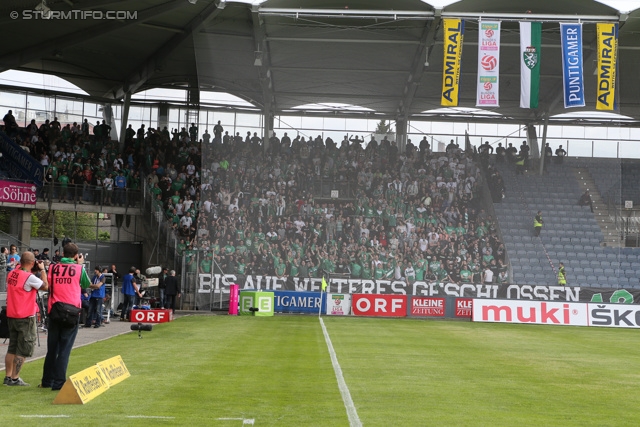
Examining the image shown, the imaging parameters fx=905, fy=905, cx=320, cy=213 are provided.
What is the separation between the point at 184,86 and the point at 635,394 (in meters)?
42.6

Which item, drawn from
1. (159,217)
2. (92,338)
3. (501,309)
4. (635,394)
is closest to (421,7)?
(501,309)

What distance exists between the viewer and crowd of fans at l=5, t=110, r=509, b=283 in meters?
36.0

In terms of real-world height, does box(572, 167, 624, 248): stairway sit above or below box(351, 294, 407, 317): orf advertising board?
above

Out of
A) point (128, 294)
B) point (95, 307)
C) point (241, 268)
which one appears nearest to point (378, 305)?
point (241, 268)

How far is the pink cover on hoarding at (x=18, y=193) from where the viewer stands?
38656 mm

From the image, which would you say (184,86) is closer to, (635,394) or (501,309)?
(501,309)

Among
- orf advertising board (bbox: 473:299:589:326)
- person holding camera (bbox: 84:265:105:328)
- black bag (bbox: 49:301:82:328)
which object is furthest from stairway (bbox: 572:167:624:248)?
black bag (bbox: 49:301:82:328)

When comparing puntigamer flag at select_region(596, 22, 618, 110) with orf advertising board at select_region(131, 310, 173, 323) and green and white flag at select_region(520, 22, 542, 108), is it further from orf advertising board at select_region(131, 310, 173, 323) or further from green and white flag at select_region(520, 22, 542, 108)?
orf advertising board at select_region(131, 310, 173, 323)

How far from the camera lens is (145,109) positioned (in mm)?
52344

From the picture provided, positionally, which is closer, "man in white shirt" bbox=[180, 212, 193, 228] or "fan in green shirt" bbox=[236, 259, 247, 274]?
"fan in green shirt" bbox=[236, 259, 247, 274]

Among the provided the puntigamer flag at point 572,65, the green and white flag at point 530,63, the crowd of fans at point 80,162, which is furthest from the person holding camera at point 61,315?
the crowd of fans at point 80,162

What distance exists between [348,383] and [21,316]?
4286mm

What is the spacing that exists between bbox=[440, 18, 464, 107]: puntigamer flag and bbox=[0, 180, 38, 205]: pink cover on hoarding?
60.8ft

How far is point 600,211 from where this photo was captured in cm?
3928
